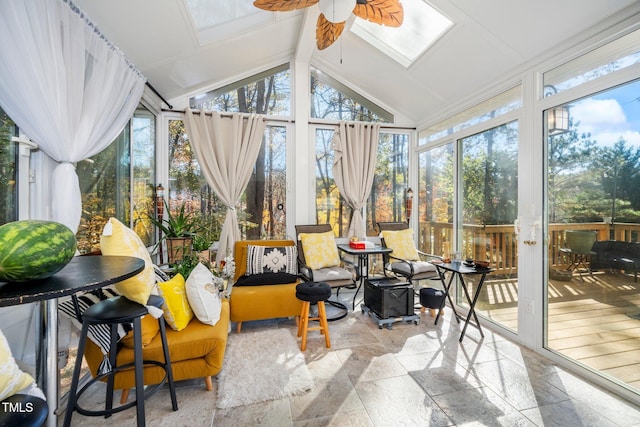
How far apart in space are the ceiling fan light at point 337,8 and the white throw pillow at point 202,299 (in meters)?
2.03

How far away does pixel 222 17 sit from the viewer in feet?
8.95

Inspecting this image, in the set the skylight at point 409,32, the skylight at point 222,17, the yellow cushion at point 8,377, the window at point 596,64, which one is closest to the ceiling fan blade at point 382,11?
the skylight at point 409,32

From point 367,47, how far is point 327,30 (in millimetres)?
1310

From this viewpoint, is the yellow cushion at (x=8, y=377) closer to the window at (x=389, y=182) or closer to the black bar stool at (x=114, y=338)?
the black bar stool at (x=114, y=338)

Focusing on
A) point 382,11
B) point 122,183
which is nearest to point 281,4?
point 382,11

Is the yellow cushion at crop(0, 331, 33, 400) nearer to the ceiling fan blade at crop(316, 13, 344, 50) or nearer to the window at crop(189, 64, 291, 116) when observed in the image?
the ceiling fan blade at crop(316, 13, 344, 50)

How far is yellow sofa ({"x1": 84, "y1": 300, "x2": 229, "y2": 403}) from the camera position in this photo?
1695 mm

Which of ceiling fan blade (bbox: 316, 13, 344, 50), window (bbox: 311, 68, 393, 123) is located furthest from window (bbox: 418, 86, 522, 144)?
ceiling fan blade (bbox: 316, 13, 344, 50)

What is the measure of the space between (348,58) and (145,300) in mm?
3561

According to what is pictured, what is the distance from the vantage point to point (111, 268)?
112 centimetres

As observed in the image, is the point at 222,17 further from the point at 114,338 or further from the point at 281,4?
the point at 114,338

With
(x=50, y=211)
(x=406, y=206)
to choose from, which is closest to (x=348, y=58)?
(x=406, y=206)

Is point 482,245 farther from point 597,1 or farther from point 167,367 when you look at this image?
point 167,367

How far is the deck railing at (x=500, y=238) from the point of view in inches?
78.2
